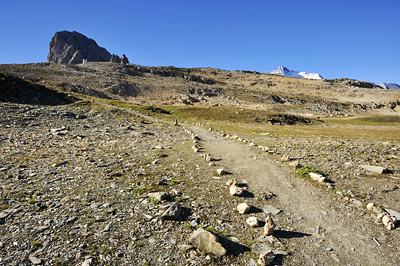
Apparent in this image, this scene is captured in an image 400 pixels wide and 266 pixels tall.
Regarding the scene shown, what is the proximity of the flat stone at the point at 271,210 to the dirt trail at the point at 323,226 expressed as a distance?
32 centimetres

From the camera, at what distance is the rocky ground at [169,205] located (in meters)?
6.39

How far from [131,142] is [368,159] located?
2208cm

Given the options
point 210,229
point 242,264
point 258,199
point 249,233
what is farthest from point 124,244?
point 258,199

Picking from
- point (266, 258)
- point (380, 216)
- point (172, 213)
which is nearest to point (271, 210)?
point (266, 258)

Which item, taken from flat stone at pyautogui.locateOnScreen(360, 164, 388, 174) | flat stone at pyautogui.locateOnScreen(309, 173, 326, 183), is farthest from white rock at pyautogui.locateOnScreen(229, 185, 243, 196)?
flat stone at pyautogui.locateOnScreen(360, 164, 388, 174)

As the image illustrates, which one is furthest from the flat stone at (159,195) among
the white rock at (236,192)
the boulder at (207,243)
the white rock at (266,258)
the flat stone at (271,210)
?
the white rock at (266,258)

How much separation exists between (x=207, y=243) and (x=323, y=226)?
512 cm

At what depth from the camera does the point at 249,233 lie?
24.8 ft

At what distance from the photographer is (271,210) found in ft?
30.4

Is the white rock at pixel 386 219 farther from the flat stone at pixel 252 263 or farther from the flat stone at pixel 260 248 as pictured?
the flat stone at pixel 252 263

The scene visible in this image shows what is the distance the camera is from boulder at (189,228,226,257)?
6.39 m

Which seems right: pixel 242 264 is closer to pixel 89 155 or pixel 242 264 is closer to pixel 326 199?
pixel 326 199

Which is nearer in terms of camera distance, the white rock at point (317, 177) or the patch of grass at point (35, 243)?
the patch of grass at point (35, 243)

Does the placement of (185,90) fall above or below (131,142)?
above
